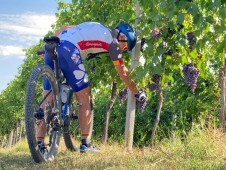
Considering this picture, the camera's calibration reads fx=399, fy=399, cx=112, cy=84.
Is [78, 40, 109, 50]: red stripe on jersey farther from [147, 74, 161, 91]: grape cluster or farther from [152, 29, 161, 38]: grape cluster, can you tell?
[147, 74, 161, 91]: grape cluster

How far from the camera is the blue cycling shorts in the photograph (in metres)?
4.69

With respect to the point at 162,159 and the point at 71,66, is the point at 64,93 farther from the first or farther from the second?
the point at 162,159

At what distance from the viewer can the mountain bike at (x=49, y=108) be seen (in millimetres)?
4043

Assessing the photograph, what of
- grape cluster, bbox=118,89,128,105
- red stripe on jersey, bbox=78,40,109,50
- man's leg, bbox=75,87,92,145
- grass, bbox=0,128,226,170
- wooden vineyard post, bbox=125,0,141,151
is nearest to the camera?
grass, bbox=0,128,226,170

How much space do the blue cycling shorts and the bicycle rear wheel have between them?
0.74ft

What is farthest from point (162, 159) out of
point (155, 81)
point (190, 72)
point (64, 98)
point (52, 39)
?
point (190, 72)

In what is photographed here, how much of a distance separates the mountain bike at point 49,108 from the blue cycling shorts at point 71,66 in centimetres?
8

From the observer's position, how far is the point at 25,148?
301 inches

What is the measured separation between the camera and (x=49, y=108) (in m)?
4.49

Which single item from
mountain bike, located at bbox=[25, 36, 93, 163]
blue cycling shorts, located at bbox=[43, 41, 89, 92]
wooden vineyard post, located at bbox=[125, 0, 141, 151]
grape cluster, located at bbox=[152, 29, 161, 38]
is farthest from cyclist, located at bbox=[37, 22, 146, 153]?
wooden vineyard post, located at bbox=[125, 0, 141, 151]

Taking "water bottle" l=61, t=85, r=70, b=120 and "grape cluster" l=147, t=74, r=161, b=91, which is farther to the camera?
"grape cluster" l=147, t=74, r=161, b=91

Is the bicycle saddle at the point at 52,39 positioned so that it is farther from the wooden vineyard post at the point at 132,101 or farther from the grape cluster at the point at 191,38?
the grape cluster at the point at 191,38

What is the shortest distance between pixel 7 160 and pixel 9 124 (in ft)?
120

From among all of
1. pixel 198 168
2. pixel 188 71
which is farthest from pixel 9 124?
pixel 198 168
